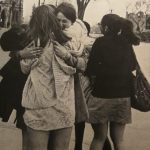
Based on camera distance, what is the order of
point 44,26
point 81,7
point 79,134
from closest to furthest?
point 44,26 < point 81,7 < point 79,134

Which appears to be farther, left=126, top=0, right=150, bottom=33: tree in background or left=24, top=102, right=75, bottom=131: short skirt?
left=126, top=0, right=150, bottom=33: tree in background

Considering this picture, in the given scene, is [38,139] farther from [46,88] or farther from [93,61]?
[93,61]

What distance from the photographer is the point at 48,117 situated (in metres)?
2.65

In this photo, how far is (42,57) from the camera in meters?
2.64

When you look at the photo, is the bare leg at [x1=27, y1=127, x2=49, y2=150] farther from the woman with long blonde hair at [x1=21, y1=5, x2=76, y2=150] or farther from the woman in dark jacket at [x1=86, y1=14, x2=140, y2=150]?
the woman in dark jacket at [x1=86, y1=14, x2=140, y2=150]

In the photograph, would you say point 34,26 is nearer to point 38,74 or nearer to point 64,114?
point 38,74

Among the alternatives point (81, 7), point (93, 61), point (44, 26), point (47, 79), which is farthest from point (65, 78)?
point (81, 7)

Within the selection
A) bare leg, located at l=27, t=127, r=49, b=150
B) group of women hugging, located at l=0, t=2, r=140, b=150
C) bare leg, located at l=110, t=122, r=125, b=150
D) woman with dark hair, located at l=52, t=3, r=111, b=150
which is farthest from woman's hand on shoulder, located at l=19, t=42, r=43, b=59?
bare leg, located at l=110, t=122, r=125, b=150

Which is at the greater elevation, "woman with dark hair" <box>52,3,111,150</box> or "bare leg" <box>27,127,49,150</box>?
"woman with dark hair" <box>52,3,111,150</box>

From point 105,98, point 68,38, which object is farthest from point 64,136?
point 68,38

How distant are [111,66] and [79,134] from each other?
465mm

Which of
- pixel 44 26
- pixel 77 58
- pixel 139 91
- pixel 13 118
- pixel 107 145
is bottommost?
pixel 107 145

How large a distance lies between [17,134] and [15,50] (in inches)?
20.6

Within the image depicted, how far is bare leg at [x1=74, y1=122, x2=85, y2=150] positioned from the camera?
2785 millimetres
